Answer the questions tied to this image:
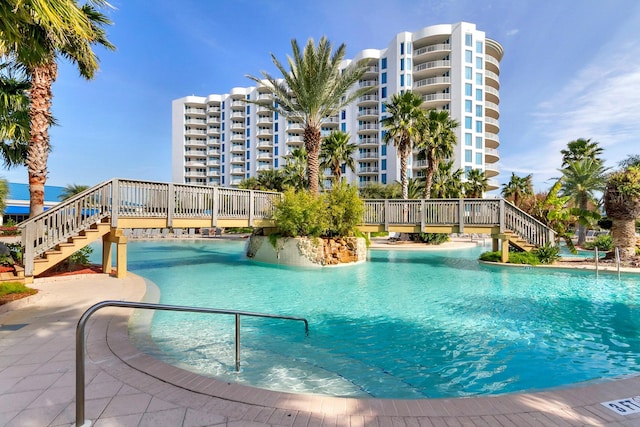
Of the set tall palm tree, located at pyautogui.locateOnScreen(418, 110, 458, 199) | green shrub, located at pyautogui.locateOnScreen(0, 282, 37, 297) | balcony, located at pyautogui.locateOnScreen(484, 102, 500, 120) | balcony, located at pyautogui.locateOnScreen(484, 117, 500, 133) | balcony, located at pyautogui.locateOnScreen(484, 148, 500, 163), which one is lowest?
green shrub, located at pyautogui.locateOnScreen(0, 282, 37, 297)

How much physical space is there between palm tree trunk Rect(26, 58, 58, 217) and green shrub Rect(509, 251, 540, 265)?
66.2ft

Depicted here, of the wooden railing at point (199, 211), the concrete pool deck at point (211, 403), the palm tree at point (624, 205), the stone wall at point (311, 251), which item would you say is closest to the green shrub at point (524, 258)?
the wooden railing at point (199, 211)

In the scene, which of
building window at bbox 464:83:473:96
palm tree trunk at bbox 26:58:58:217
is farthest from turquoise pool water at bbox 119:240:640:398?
building window at bbox 464:83:473:96

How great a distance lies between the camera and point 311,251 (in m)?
16.0

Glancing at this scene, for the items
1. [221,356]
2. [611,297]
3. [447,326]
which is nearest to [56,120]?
[221,356]

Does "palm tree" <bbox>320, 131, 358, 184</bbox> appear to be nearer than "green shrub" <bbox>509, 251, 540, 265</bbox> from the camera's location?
No

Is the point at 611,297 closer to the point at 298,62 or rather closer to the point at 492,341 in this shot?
the point at 492,341

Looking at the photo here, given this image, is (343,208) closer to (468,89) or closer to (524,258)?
(524,258)

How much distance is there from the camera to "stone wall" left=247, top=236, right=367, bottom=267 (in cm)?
1606

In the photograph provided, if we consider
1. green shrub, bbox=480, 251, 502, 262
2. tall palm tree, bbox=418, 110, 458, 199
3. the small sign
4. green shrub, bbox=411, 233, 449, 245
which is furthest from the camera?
green shrub, bbox=411, 233, 449, 245

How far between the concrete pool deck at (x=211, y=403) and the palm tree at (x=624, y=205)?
15.6 metres

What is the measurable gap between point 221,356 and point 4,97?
49.7 feet

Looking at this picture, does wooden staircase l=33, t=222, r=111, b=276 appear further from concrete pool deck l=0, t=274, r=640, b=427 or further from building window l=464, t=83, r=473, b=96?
building window l=464, t=83, r=473, b=96

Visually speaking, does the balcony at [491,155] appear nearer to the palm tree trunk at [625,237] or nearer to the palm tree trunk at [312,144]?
the palm tree trunk at [625,237]
